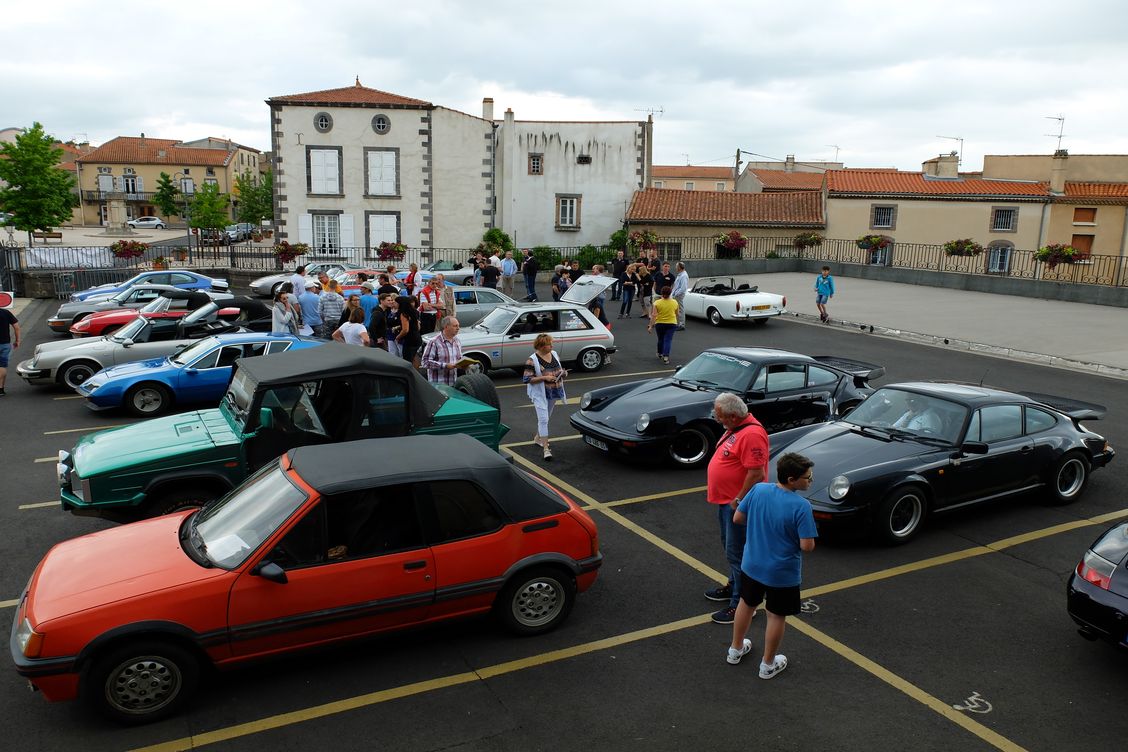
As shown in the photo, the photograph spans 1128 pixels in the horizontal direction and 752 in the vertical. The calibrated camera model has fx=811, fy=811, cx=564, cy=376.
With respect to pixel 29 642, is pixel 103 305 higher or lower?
higher

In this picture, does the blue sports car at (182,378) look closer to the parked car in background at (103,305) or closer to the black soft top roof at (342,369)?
the black soft top roof at (342,369)

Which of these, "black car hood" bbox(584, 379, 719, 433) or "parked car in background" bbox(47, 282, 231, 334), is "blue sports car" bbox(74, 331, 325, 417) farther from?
"parked car in background" bbox(47, 282, 231, 334)

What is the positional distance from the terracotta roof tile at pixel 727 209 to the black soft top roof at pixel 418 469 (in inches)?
1396

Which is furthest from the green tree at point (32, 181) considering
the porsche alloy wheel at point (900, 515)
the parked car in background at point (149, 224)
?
the porsche alloy wheel at point (900, 515)

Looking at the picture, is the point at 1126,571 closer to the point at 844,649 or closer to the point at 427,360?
the point at 844,649

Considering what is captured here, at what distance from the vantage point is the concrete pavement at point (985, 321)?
17.6 metres

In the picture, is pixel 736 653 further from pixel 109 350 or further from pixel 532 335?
pixel 109 350

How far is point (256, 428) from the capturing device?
757 centimetres

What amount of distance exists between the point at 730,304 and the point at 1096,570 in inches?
640

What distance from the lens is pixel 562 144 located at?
40.9 metres

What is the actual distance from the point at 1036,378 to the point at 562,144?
2944 cm

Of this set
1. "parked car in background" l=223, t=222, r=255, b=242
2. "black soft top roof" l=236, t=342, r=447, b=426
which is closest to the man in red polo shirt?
"black soft top roof" l=236, t=342, r=447, b=426

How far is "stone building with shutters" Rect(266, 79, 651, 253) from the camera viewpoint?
38344mm

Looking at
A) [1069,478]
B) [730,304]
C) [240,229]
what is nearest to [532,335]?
[730,304]
